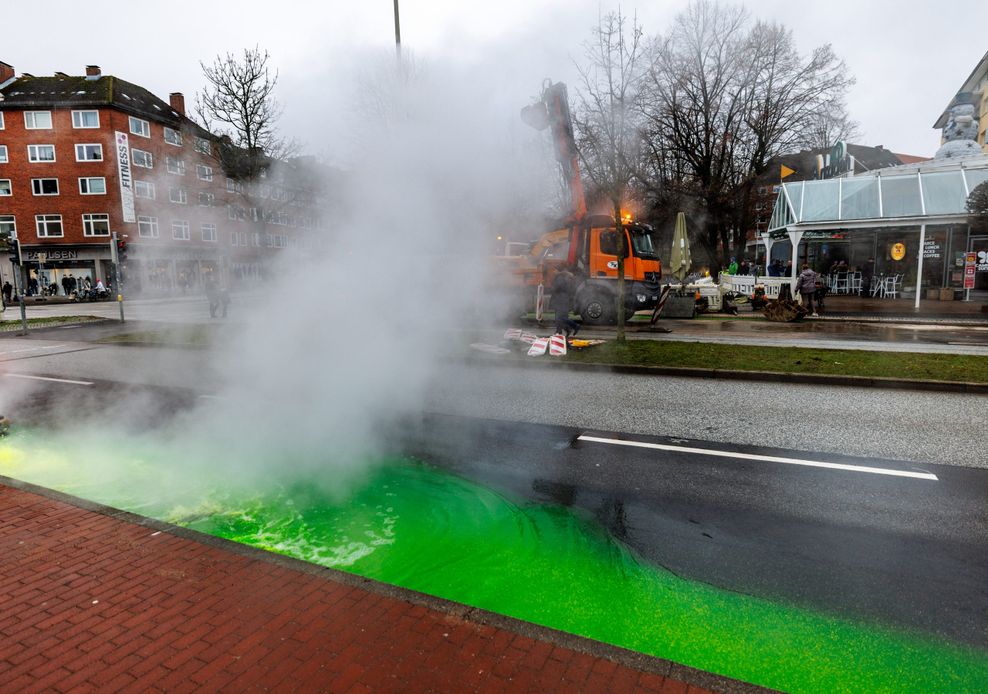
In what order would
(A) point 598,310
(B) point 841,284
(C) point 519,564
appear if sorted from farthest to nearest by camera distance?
(B) point 841,284 < (A) point 598,310 < (C) point 519,564

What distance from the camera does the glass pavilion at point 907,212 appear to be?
1825 cm

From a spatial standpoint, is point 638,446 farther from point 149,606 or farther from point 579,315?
point 579,315

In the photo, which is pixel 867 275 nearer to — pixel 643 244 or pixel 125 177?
pixel 643 244

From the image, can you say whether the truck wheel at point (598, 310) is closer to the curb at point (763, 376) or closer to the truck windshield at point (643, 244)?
the truck windshield at point (643, 244)

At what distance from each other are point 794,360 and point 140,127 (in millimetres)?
11410

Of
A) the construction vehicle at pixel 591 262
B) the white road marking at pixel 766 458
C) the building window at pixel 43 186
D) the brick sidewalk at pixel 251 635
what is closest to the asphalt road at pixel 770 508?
the white road marking at pixel 766 458

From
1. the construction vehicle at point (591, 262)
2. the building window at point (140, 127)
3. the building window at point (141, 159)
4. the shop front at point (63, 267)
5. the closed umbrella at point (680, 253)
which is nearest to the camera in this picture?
the building window at point (141, 159)

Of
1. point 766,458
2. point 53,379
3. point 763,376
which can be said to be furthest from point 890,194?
point 53,379

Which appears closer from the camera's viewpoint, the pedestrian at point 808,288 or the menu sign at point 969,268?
the pedestrian at point 808,288

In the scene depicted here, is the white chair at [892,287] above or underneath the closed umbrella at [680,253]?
underneath

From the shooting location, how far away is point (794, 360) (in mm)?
9484

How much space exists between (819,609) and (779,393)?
17.8ft

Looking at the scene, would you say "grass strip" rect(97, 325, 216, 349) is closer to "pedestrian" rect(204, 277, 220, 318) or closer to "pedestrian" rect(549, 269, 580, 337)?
"pedestrian" rect(204, 277, 220, 318)

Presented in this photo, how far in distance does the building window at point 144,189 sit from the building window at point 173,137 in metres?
0.66
